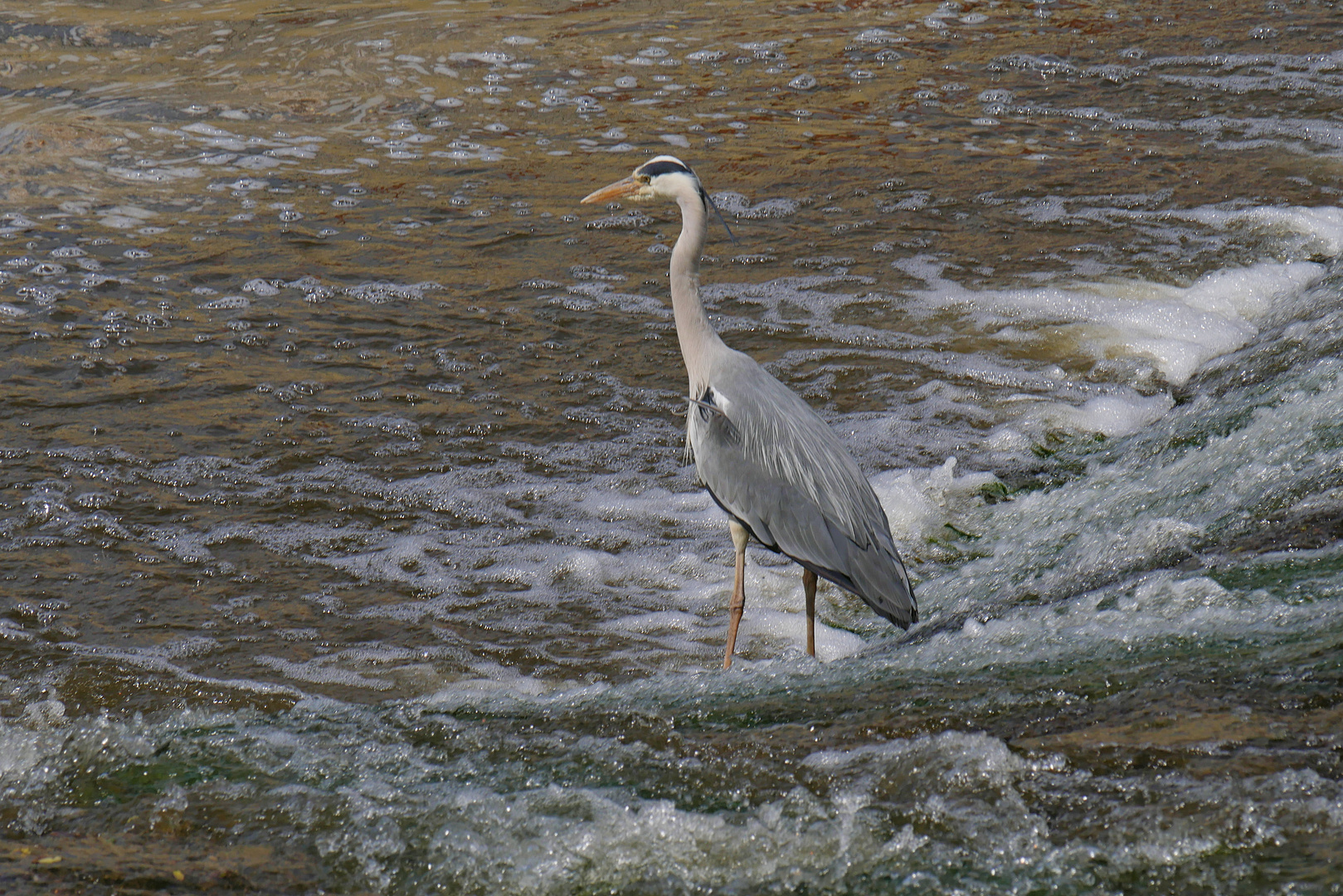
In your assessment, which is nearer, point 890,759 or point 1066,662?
point 890,759

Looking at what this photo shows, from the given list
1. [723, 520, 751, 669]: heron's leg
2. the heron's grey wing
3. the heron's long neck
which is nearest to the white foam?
the heron's long neck

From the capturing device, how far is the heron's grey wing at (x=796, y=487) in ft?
12.1

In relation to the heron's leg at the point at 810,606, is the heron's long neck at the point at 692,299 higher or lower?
higher

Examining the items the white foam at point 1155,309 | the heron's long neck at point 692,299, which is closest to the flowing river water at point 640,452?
the white foam at point 1155,309

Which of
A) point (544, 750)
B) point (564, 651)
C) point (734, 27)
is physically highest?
point (734, 27)

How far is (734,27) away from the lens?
1177 cm

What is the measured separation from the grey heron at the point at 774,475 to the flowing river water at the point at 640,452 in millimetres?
273

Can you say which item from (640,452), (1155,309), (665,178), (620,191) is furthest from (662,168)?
(1155,309)

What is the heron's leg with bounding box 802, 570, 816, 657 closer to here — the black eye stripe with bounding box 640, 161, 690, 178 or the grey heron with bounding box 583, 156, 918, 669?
the grey heron with bounding box 583, 156, 918, 669

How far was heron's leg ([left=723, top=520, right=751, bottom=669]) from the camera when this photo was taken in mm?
3902

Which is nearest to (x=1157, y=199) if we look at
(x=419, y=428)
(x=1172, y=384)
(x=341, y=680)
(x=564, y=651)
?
(x=1172, y=384)

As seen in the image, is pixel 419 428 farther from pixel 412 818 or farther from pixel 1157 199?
pixel 1157 199

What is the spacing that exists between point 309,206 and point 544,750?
19.6ft

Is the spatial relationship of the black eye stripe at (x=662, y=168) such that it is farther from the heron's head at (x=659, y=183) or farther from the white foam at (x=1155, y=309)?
the white foam at (x=1155, y=309)
